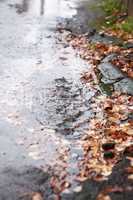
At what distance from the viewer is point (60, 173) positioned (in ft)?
21.7

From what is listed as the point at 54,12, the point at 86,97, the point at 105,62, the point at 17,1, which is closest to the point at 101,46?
the point at 105,62

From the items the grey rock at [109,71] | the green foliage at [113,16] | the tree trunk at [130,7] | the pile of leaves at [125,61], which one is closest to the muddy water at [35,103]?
the grey rock at [109,71]

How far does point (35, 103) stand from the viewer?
360 inches

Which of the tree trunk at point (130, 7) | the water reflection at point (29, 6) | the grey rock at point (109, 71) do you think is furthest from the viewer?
the water reflection at point (29, 6)

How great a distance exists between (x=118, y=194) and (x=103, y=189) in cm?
24

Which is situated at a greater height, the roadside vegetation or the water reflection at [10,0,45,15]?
the roadside vegetation

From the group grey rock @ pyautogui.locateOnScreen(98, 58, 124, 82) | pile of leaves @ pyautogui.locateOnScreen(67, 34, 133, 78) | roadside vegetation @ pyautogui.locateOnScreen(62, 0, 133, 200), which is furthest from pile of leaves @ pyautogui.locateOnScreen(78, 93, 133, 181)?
pile of leaves @ pyautogui.locateOnScreen(67, 34, 133, 78)

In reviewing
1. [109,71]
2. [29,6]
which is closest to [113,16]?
[29,6]

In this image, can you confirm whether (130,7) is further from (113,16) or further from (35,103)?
(35,103)

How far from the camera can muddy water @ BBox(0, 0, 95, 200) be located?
6805 millimetres

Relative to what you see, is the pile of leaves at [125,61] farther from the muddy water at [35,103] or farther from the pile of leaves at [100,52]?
the muddy water at [35,103]

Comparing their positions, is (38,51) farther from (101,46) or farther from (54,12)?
(54,12)

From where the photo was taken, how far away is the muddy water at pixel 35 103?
6.80 metres

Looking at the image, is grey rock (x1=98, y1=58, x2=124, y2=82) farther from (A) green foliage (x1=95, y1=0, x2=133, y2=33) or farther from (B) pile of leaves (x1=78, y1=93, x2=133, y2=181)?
(A) green foliage (x1=95, y1=0, x2=133, y2=33)
